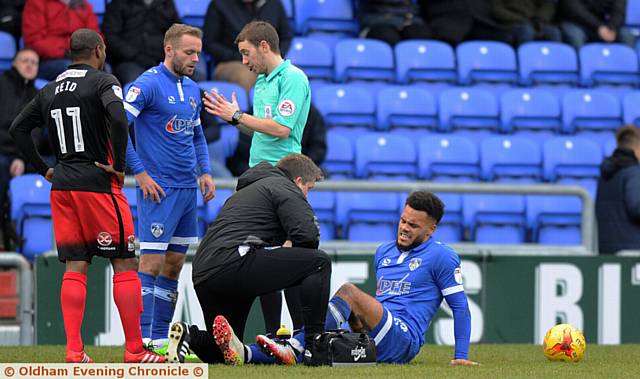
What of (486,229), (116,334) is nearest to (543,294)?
(486,229)

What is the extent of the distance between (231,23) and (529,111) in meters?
3.34

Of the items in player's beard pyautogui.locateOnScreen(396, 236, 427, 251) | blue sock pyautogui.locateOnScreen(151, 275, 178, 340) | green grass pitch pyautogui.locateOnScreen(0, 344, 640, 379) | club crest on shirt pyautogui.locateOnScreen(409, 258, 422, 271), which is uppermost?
player's beard pyautogui.locateOnScreen(396, 236, 427, 251)

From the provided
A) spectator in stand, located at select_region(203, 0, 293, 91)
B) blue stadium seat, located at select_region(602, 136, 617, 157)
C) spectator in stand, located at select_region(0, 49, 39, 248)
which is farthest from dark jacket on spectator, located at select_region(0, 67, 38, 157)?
blue stadium seat, located at select_region(602, 136, 617, 157)

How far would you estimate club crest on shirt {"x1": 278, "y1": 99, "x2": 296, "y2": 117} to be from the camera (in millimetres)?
7836

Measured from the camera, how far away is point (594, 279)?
1084cm

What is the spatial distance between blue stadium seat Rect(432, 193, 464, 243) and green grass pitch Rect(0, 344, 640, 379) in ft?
7.48

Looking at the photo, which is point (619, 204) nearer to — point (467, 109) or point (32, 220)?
point (467, 109)

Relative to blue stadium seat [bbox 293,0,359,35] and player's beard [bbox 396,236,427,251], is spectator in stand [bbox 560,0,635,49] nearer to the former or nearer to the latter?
blue stadium seat [bbox 293,0,359,35]

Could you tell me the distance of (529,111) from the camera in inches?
546

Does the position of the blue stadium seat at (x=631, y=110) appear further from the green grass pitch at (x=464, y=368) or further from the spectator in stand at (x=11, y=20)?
the spectator in stand at (x=11, y=20)

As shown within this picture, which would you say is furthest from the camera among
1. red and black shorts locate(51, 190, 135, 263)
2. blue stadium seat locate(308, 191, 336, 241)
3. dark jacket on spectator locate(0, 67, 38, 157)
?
blue stadium seat locate(308, 191, 336, 241)

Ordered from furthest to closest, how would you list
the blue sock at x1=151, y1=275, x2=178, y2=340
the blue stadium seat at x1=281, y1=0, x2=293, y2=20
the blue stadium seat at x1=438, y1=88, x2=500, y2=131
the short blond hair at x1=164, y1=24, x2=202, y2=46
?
1. the blue stadium seat at x1=281, y1=0, x2=293, y2=20
2. the blue stadium seat at x1=438, y1=88, x2=500, y2=131
3. the blue sock at x1=151, y1=275, x2=178, y2=340
4. the short blond hair at x1=164, y1=24, x2=202, y2=46

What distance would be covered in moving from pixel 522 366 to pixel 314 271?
1.47m

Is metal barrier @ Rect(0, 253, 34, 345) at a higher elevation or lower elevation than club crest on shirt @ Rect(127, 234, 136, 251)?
lower
